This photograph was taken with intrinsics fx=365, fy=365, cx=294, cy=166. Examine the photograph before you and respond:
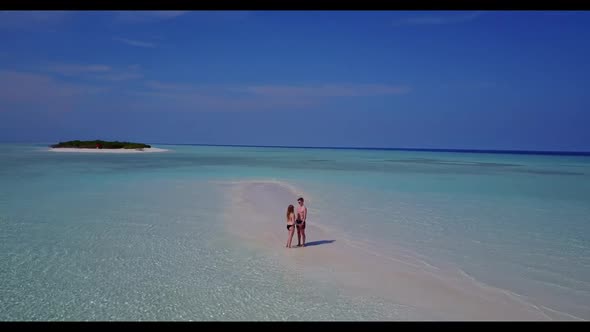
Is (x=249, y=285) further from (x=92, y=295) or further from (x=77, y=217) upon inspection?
(x=77, y=217)

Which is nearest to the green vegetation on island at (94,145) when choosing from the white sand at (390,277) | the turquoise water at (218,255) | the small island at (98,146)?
the small island at (98,146)

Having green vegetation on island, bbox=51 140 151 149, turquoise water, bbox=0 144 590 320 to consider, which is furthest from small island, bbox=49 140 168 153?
turquoise water, bbox=0 144 590 320

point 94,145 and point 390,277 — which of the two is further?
point 94,145

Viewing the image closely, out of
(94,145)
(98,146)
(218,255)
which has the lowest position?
(218,255)

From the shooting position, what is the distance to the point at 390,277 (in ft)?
28.1

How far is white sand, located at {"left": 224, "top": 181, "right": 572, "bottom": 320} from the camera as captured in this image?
700cm

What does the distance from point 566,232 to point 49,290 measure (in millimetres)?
16115

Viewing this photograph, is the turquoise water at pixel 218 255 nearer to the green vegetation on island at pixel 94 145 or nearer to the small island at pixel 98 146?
the small island at pixel 98 146

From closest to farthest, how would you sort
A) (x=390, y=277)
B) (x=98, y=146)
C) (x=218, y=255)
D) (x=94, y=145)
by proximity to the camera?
(x=390, y=277) < (x=218, y=255) < (x=98, y=146) < (x=94, y=145)

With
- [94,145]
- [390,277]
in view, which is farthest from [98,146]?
[390,277]

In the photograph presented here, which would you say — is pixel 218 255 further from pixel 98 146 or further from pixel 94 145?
pixel 94 145
